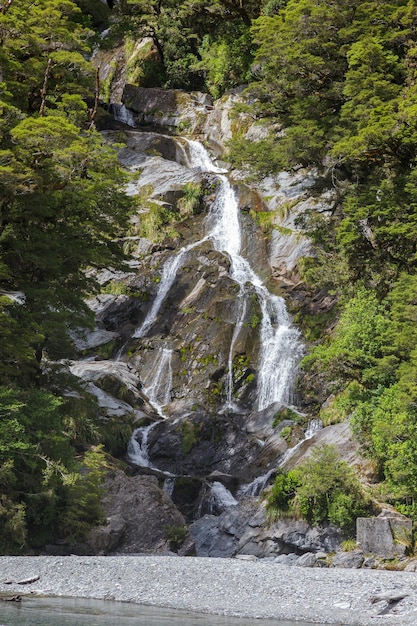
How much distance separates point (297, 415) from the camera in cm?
2816

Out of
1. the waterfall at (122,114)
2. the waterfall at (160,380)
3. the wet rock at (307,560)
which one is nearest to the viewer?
the wet rock at (307,560)

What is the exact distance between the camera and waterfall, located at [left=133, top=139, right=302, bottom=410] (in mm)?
30797

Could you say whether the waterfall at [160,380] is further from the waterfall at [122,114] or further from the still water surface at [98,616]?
the waterfall at [122,114]

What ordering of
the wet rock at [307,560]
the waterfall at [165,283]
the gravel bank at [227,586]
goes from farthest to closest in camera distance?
the waterfall at [165,283], the wet rock at [307,560], the gravel bank at [227,586]

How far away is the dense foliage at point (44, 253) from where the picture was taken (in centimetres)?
1916

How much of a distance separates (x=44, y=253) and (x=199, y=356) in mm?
11465

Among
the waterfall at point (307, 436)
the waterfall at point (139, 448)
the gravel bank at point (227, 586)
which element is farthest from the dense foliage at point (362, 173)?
the gravel bank at point (227, 586)

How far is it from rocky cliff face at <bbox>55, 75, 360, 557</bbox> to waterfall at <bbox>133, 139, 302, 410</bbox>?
58mm

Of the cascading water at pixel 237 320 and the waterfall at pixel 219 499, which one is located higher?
the cascading water at pixel 237 320

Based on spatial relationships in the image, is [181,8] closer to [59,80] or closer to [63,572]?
[59,80]

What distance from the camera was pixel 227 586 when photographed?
47.2 ft

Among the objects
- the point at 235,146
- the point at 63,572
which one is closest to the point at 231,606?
the point at 63,572

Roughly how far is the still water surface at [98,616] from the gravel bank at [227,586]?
1.55 ft

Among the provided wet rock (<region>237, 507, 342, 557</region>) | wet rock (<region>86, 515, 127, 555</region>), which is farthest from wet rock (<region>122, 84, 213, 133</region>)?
wet rock (<region>86, 515, 127, 555</region>)
